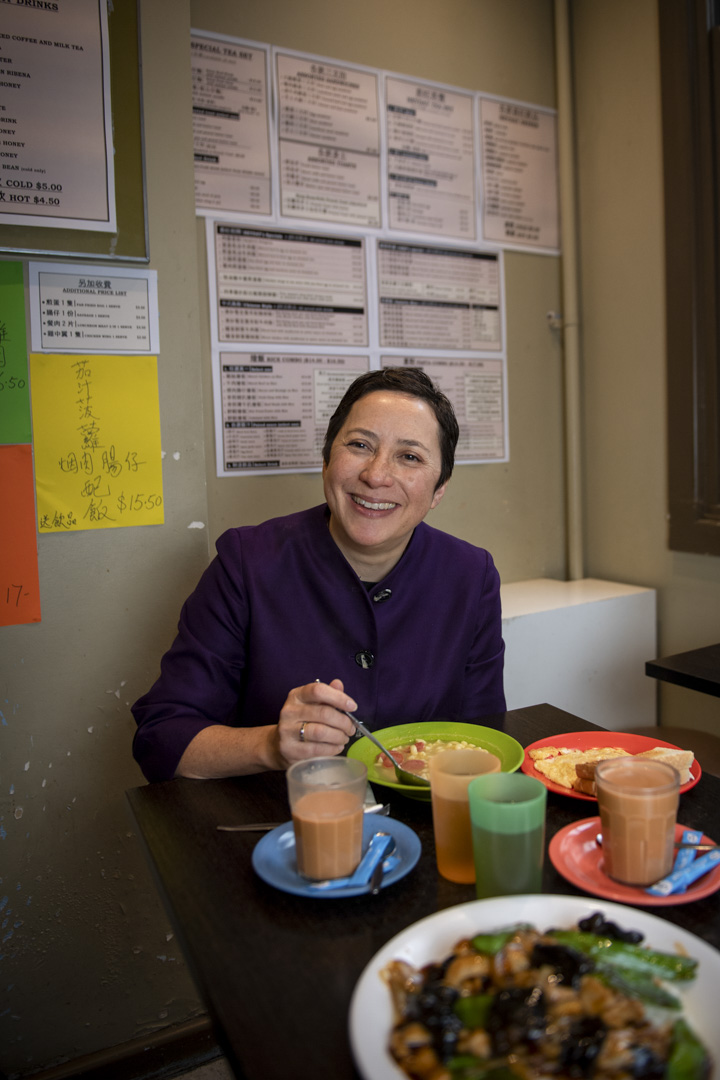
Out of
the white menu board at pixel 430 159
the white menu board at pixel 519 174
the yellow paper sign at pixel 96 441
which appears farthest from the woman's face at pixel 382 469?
the white menu board at pixel 519 174

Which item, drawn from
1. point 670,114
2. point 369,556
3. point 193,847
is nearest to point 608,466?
point 670,114

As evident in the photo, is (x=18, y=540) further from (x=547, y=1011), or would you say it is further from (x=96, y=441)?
(x=547, y=1011)

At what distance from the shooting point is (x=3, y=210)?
5.22 feet

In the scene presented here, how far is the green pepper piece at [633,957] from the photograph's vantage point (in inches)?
25.6

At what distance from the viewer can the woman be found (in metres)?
1.47

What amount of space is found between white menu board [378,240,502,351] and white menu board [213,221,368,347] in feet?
0.34

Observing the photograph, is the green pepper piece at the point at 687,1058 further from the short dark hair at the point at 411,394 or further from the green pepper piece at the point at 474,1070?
the short dark hair at the point at 411,394

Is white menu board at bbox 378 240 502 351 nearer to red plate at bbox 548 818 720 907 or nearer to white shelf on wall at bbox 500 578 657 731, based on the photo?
white shelf on wall at bbox 500 578 657 731

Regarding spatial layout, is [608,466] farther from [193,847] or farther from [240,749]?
[193,847]

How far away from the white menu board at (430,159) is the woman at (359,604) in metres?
1.11

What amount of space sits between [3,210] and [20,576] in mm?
807

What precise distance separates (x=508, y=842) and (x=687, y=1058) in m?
0.26

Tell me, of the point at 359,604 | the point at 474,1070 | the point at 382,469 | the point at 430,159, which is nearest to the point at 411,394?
the point at 382,469

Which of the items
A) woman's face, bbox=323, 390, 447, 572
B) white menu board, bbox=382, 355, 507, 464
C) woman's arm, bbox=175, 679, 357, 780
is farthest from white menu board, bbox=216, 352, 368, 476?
woman's arm, bbox=175, 679, 357, 780
